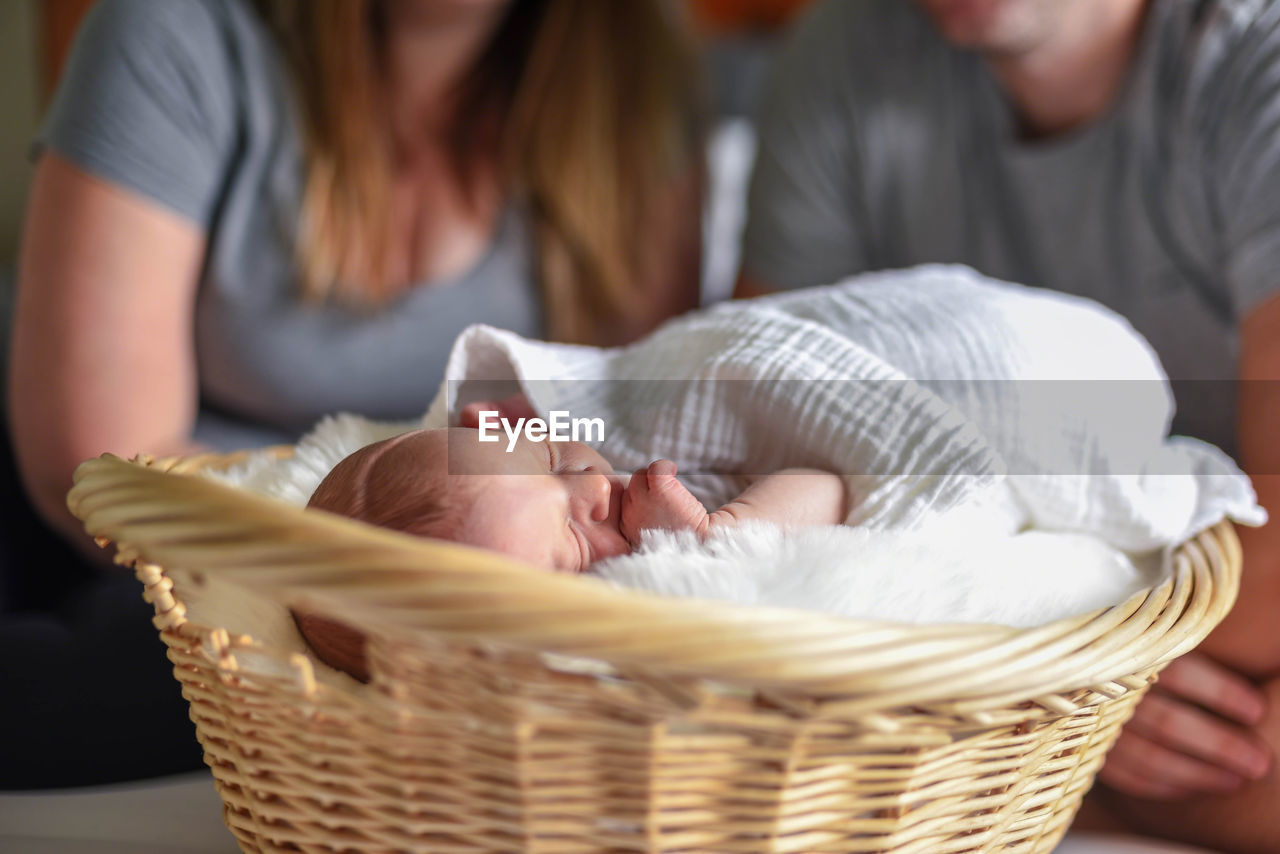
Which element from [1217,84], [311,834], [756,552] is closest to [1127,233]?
[1217,84]

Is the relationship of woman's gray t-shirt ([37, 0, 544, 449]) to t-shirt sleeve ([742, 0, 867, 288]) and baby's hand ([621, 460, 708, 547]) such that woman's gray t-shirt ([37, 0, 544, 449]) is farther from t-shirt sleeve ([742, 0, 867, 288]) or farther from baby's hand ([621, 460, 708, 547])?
baby's hand ([621, 460, 708, 547])

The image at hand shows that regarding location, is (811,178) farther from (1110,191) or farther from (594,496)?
(594,496)

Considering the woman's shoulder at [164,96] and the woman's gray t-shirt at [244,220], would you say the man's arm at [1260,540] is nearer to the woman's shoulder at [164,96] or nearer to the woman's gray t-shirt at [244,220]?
the woman's gray t-shirt at [244,220]

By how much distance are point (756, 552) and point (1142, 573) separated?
0.29 meters

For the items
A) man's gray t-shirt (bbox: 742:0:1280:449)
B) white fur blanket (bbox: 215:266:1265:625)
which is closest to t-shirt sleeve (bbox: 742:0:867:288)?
man's gray t-shirt (bbox: 742:0:1280:449)

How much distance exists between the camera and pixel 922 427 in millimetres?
596

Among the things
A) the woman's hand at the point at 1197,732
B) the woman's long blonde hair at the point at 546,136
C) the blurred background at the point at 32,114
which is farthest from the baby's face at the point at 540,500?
the blurred background at the point at 32,114

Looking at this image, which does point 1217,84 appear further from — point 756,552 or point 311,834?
point 311,834

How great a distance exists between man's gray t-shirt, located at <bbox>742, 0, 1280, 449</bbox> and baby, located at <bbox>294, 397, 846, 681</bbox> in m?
0.55

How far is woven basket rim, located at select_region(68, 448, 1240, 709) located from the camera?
0.37m

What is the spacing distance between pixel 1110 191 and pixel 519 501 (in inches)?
31.0

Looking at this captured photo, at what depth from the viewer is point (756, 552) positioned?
50cm

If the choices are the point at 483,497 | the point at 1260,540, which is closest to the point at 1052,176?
the point at 1260,540

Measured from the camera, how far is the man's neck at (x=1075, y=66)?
97 centimetres
